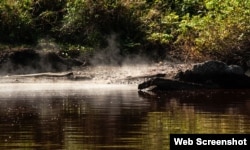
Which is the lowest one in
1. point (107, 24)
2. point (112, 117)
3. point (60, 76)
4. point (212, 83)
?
point (112, 117)

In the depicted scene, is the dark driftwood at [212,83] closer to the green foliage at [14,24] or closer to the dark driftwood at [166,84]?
the dark driftwood at [166,84]

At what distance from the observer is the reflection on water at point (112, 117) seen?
15.8 m

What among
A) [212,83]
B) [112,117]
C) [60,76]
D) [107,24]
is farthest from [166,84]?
[107,24]

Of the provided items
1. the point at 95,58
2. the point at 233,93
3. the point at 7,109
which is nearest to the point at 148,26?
the point at 95,58

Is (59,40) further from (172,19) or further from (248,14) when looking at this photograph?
(248,14)

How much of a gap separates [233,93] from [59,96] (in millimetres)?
7561

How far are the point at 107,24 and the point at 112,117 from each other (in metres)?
23.9

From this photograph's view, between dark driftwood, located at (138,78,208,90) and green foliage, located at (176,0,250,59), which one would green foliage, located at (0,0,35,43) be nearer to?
green foliage, located at (176,0,250,59)

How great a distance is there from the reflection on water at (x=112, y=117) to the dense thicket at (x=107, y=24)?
1109 cm

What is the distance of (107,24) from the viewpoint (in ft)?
144

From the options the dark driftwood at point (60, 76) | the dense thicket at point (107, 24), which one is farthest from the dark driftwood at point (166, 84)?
the dense thicket at point (107, 24)

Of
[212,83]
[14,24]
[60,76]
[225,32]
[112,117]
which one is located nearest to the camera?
[112,117]

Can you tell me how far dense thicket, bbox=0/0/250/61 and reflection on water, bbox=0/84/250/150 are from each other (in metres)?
11.1

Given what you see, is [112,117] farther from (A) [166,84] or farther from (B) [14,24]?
(B) [14,24]
